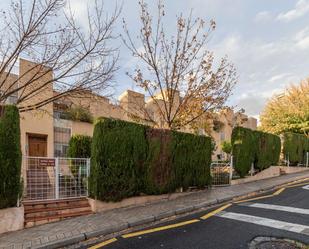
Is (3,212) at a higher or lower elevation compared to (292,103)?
lower

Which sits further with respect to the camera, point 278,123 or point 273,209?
point 278,123

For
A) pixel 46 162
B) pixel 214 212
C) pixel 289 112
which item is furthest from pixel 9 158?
pixel 289 112

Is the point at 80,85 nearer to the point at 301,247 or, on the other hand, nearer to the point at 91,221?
the point at 91,221

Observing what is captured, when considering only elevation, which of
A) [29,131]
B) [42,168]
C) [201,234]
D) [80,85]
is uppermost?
[80,85]

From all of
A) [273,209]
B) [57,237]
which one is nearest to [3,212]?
[57,237]

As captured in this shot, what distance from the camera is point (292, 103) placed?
2662 cm

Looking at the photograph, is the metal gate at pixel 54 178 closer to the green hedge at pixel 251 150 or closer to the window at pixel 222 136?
the green hedge at pixel 251 150

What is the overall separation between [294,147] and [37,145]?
56.5ft

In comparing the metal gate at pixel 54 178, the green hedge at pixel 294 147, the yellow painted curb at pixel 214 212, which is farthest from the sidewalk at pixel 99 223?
the green hedge at pixel 294 147

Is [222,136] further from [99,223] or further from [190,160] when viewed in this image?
[99,223]

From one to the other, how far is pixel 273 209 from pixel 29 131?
1318 cm

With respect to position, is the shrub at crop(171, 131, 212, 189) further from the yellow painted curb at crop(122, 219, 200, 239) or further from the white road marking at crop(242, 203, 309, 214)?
the yellow painted curb at crop(122, 219, 200, 239)

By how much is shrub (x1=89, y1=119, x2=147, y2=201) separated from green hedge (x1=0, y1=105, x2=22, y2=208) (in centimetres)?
211

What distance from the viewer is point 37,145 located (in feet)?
56.0
